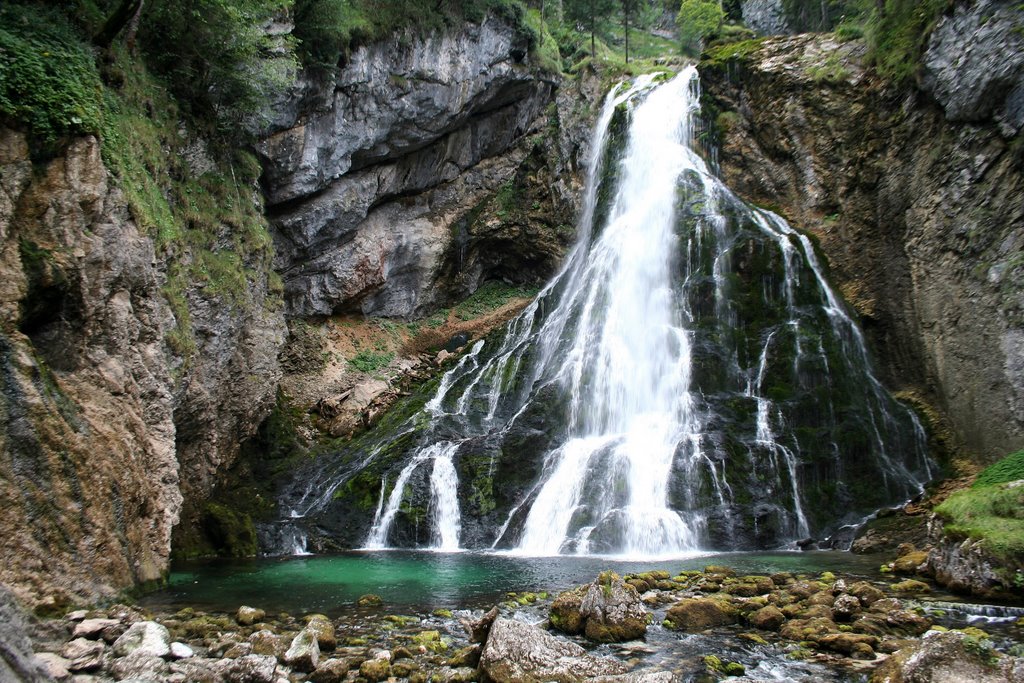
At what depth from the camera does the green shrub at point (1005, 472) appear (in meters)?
10.9

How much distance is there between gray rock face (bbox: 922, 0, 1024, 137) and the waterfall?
5.54 m

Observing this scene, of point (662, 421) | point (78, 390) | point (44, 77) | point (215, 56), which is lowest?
point (78, 390)

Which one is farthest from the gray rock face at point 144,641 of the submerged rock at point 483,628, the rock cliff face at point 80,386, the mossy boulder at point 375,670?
the submerged rock at point 483,628

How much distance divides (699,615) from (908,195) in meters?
14.9

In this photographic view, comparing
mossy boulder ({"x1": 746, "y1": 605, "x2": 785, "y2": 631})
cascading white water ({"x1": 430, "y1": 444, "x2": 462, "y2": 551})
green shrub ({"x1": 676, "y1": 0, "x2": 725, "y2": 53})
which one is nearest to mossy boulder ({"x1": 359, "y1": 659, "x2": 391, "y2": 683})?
mossy boulder ({"x1": 746, "y1": 605, "x2": 785, "y2": 631})

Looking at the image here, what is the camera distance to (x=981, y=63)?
47.6 feet

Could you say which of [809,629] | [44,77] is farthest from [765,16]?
[809,629]

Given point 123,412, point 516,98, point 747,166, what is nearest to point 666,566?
point 123,412

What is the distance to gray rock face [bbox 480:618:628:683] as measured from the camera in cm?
603

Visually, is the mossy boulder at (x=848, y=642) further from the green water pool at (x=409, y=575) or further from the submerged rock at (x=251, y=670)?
the submerged rock at (x=251, y=670)

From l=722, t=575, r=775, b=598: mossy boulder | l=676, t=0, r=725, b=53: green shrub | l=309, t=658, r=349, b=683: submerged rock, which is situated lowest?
l=309, t=658, r=349, b=683: submerged rock

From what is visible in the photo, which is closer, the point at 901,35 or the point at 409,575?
the point at 409,575

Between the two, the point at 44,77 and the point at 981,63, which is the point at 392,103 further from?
the point at 981,63

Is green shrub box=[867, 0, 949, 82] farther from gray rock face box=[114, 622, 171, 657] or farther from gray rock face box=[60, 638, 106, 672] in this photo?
gray rock face box=[60, 638, 106, 672]
